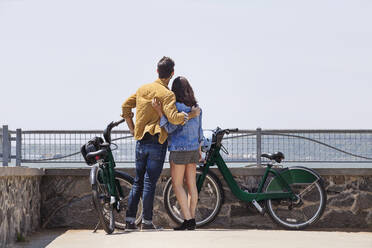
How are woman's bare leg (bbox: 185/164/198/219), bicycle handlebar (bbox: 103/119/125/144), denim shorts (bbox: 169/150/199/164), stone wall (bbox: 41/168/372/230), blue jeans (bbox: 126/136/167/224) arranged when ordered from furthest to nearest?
stone wall (bbox: 41/168/372/230) < bicycle handlebar (bbox: 103/119/125/144) < woman's bare leg (bbox: 185/164/198/219) < denim shorts (bbox: 169/150/199/164) < blue jeans (bbox: 126/136/167/224)

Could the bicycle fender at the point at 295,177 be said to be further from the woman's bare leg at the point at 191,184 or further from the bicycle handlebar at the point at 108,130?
the bicycle handlebar at the point at 108,130

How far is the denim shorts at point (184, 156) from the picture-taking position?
8078 millimetres

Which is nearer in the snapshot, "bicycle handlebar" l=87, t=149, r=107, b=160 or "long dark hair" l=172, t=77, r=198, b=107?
"long dark hair" l=172, t=77, r=198, b=107

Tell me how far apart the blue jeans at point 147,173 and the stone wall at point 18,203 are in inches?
54.8

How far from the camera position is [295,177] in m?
9.50

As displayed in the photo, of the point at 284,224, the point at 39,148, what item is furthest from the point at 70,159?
the point at 284,224

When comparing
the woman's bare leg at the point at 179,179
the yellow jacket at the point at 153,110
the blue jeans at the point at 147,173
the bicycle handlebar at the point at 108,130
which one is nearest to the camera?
the yellow jacket at the point at 153,110

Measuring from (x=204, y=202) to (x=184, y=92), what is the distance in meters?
2.25

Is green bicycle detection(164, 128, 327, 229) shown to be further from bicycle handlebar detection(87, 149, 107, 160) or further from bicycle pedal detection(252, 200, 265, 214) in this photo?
bicycle handlebar detection(87, 149, 107, 160)

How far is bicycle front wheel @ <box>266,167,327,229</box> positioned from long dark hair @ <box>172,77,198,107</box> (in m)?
2.01

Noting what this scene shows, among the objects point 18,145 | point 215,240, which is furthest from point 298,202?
point 18,145

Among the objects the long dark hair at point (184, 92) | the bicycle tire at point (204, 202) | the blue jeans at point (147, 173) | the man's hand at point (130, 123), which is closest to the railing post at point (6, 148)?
the bicycle tire at point (204, 202)

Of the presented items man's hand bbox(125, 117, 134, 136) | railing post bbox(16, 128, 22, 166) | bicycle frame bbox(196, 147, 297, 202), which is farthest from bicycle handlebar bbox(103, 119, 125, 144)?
railing post bbox(16, 128, 22, 166)

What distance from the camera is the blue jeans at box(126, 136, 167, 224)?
7945 mm
